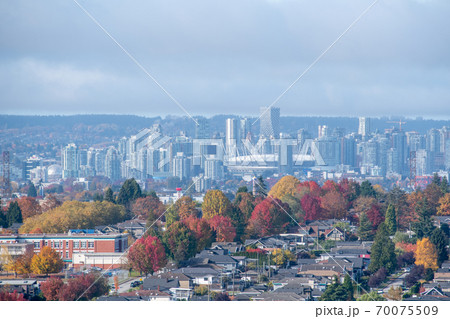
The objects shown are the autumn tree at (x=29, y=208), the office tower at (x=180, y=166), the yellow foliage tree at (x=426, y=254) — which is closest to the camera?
the yellow foliage tree at (x=426, y=254)

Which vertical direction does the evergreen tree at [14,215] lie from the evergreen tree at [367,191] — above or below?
below

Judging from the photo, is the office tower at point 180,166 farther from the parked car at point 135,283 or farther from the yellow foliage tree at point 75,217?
the parked car at point 135,283

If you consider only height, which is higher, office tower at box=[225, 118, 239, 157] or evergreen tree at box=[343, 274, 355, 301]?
office tower at box=[225, 118, 239, 157]

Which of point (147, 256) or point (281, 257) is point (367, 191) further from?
point (147, 256)

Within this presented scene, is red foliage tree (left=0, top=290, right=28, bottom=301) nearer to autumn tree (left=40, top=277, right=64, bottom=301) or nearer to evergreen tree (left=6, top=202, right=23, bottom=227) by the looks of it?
autumn tree (left=40, top=277, right=64, bottom=301)

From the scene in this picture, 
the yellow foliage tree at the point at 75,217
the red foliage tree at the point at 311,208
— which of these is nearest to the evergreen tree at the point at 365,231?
the red foliage tree at the point at 311,208

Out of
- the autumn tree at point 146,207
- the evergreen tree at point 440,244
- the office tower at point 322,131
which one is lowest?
the evergreen tree at point 440,244

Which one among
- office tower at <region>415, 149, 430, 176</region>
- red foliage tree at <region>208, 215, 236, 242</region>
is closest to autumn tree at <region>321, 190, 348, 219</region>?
red foliage tree at <region>208, 215, 236, 242</region>
